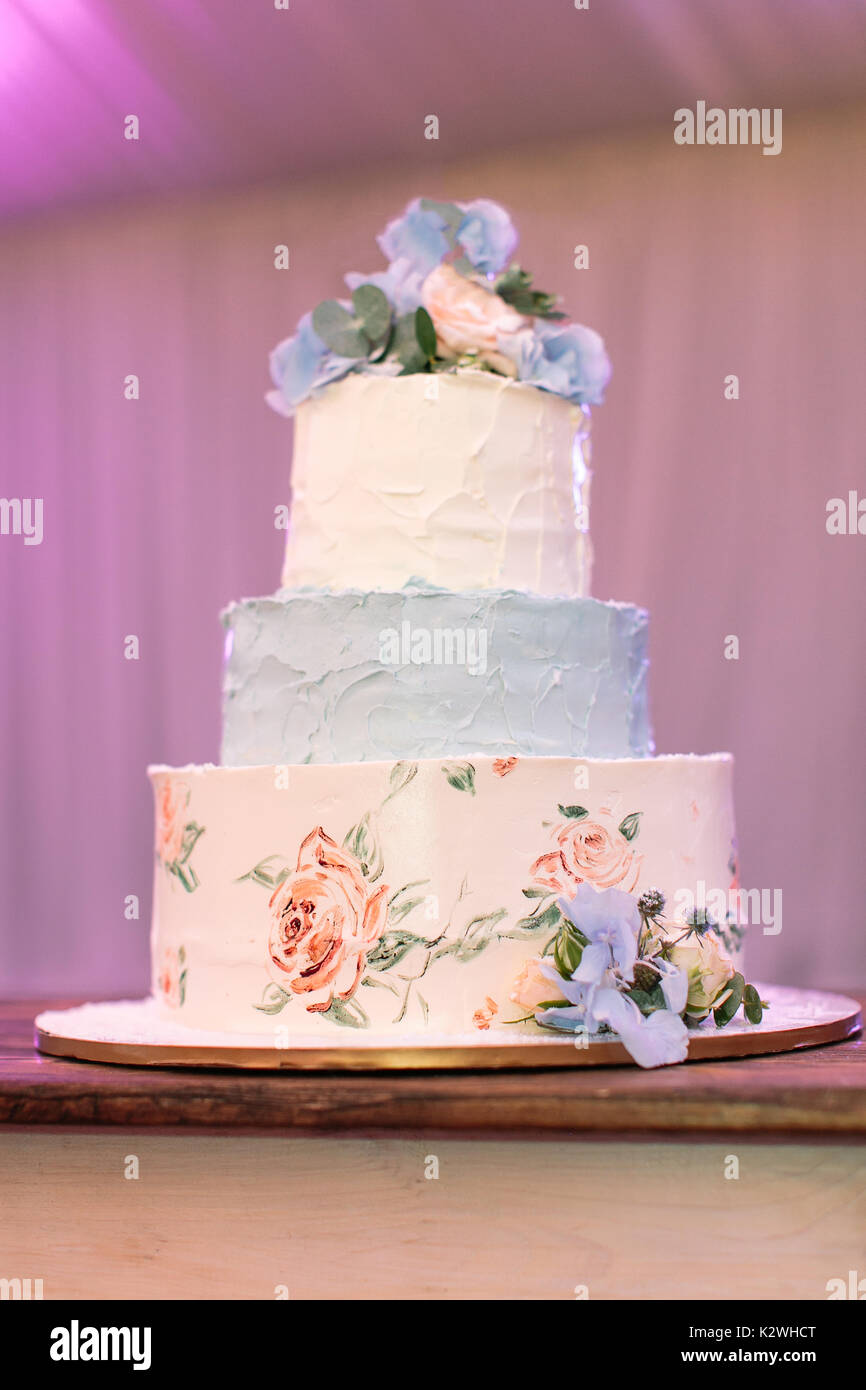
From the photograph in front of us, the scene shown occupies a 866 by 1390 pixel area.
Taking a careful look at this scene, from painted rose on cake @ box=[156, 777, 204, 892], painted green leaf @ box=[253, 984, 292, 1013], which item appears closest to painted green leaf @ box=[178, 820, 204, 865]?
painted rose on cake @ box=[156, 777, 204, 892]

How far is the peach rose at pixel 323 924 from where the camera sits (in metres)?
1.64

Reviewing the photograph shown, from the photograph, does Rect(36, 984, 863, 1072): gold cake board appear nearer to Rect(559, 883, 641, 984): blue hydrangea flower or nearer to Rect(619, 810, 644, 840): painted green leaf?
Rect(559, 883, 641, 984): blue hydrangea flower

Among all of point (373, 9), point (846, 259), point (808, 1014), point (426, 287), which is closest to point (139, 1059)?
point (808, 1014)

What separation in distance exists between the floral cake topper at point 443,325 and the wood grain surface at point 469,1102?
0.90 m

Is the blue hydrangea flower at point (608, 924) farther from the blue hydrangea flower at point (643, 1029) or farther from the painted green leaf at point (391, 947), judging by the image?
the painted green leaf at point (391, 947)

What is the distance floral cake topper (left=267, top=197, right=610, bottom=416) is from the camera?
1903 millimetres

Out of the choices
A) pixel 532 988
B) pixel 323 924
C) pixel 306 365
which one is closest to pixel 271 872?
pixel 323 924

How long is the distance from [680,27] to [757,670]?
157cm

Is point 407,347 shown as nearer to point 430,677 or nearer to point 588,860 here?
point 430,677

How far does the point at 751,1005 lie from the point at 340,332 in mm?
945

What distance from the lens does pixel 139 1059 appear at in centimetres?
151

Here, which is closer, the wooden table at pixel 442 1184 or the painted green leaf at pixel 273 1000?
the wooden table at pixel 442 1184

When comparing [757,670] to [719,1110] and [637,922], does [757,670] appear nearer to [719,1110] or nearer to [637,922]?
[637,922]

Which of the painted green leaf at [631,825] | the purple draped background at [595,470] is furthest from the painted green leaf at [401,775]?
the purple draped background at [595,470]
